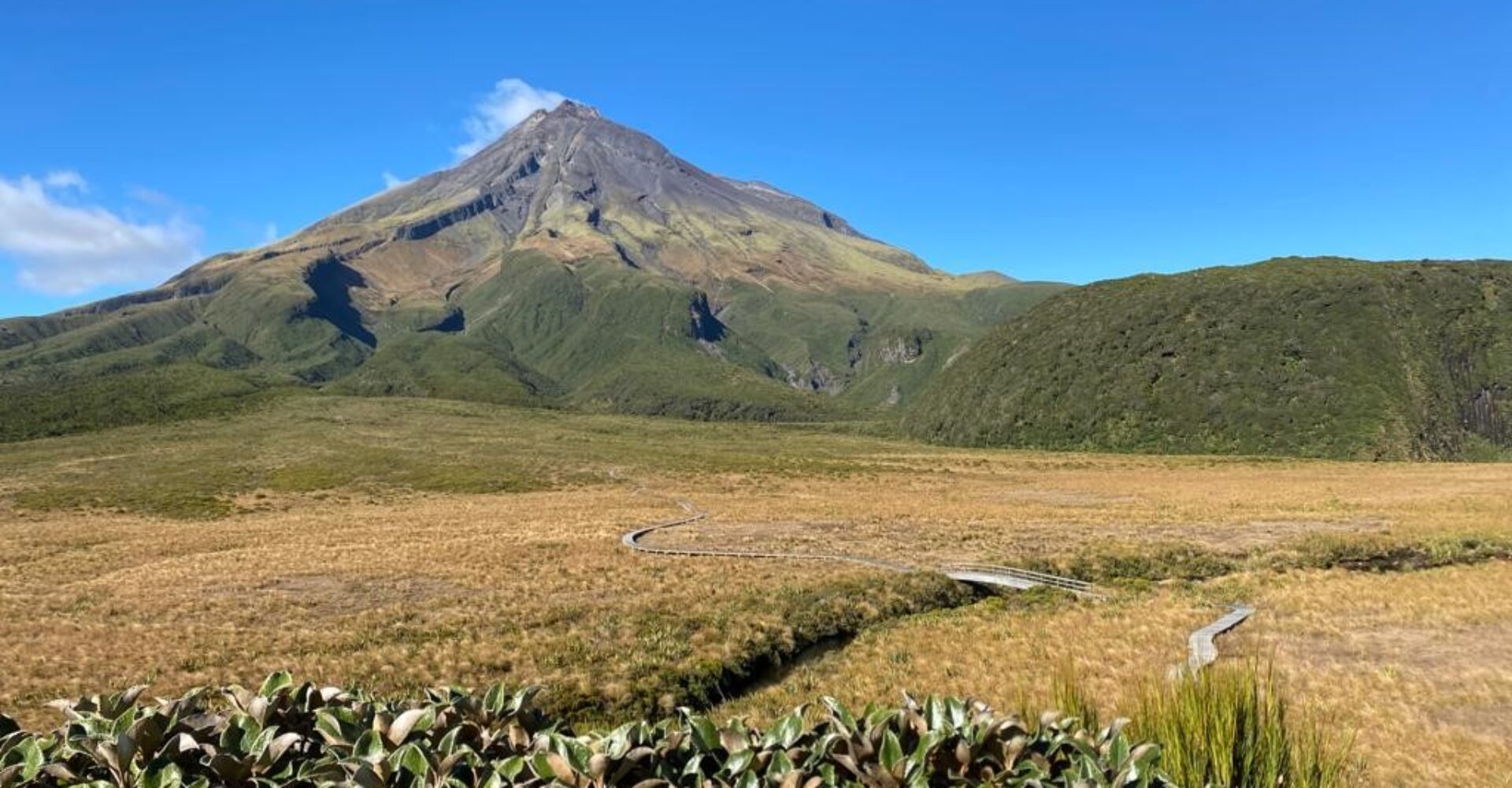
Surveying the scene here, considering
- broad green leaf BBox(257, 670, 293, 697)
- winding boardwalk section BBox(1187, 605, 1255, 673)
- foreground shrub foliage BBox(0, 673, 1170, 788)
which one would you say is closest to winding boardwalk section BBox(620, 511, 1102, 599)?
winding boardwalk section BBox(1187, 605, 1255, 673)

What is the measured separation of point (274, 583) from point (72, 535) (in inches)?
1124

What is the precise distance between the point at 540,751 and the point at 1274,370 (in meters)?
156

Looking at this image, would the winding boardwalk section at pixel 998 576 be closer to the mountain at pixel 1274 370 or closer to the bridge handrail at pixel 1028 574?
the bridge handrail at pixel 1028 574

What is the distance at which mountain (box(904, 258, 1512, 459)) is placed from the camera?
117 meters

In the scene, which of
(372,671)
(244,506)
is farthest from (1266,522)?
(244,506)

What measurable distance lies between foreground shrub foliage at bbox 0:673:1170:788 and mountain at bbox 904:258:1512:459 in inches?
5342

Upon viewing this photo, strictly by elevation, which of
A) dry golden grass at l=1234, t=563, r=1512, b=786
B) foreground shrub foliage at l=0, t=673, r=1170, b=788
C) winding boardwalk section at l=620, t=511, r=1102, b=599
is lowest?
winding boardwalk section at l=620, t=511, r=1102, b=599

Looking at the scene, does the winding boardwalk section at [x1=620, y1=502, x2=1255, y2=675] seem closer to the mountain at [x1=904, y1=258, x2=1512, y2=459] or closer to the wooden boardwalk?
the wooden boardwalk

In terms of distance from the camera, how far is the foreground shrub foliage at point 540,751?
4.14 m

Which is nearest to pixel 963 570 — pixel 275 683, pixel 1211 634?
pixel 1211 634

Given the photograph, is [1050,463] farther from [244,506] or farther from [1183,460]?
[244,506]

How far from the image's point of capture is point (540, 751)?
171 inches

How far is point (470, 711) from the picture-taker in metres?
5.33

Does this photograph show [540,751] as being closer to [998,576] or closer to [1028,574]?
[998,576]
